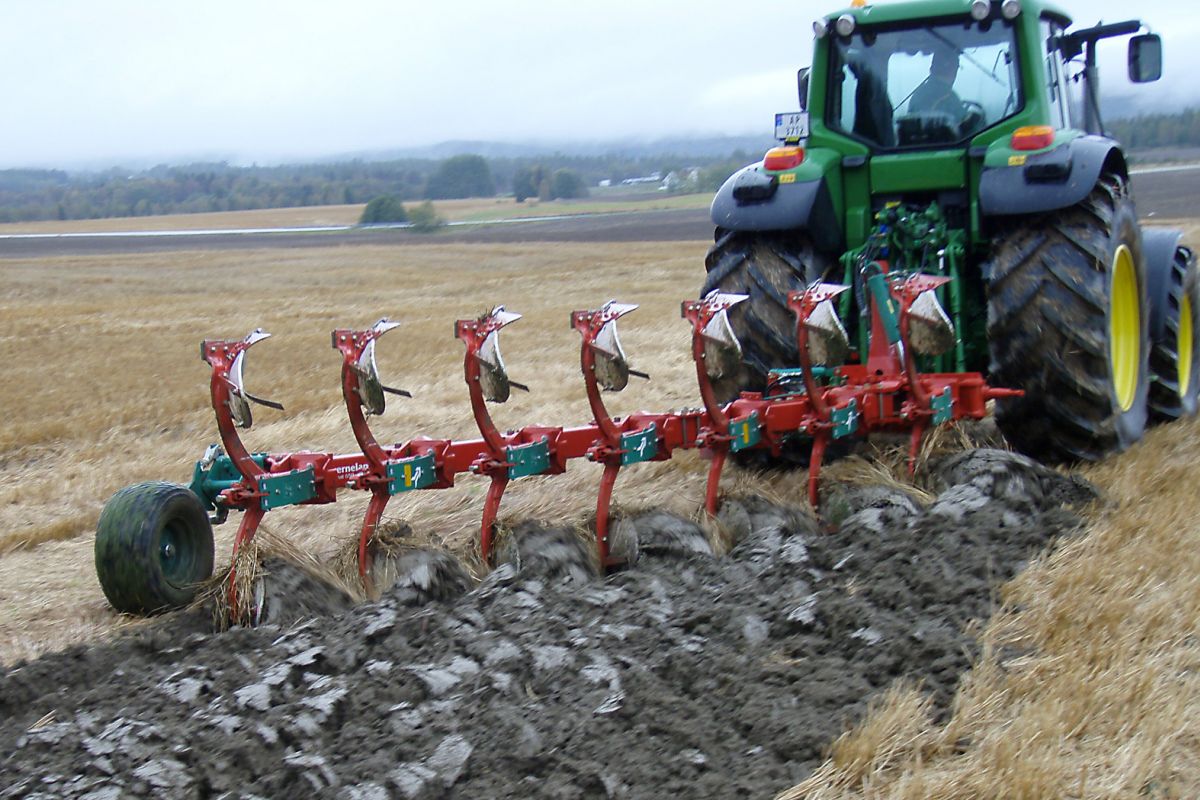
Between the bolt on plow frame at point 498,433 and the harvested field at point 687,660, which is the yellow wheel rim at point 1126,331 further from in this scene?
the bolt on plow frame at point 498,433

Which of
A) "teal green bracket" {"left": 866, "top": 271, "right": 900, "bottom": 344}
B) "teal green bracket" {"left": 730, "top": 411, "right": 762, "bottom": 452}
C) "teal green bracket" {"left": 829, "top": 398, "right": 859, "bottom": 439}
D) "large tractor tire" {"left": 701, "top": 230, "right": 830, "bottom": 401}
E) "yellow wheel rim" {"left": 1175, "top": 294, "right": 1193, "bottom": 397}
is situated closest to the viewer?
"teal green bracket" {"left": 730, "top": 411, "right": 762, "bottom": 452}

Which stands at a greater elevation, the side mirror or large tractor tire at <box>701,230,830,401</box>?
the side mirror

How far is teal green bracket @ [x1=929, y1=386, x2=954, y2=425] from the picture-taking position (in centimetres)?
487

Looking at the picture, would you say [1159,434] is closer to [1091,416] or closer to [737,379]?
[1091,416]

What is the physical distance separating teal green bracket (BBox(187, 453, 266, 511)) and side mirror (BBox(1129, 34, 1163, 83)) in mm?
4534

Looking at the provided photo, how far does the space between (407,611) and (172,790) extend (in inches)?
45.9

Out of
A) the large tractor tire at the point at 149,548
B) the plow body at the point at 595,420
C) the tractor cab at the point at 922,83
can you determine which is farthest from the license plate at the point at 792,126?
the large tractor tire at the point at 149,548

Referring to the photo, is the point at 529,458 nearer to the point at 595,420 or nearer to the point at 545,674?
the point at 595,420

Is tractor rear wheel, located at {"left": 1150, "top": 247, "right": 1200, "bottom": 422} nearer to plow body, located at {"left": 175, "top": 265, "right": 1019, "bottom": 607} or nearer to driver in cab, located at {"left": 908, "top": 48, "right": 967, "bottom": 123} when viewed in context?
driver in cab, located at {"left": 908, "top": 48, "right": 967, "bottom": 123}

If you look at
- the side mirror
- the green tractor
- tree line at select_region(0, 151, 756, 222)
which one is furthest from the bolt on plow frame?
tree line at select_region(0, 151, 756, 222)

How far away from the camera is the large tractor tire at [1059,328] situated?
500 centimetres

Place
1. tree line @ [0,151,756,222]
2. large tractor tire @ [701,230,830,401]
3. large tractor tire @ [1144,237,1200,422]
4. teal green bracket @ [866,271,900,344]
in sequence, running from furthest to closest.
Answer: tree line @ [0,151,756,222]
large tractor tire @ [1144,237,1200,422]
large tractor tire @ [701,230,830,401]
teal green bracket @ [866,271,900,344]

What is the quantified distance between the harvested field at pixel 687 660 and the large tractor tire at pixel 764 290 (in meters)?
0.47

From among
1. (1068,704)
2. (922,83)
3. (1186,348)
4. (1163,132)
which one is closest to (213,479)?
(1068,704)
